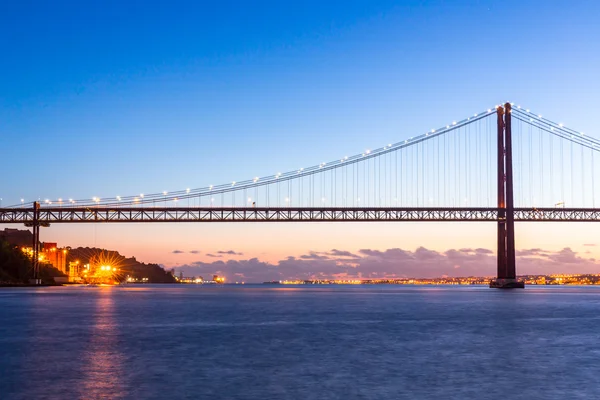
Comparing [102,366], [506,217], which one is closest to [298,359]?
[102,366]

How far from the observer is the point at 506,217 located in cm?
7125

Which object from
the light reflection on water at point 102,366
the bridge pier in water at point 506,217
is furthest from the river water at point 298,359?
the bridge pier in water at point 506,217

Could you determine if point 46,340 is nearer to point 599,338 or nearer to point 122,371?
point 122,371

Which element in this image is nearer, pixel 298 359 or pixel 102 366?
pixel 102 366

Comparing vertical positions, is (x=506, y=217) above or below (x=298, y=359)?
above

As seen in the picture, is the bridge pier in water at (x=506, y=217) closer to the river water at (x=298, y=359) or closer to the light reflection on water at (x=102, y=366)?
the river water at (x=298, y=359)

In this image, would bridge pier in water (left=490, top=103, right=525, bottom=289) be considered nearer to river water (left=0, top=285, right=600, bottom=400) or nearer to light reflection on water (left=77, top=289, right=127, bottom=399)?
river water (left=0, top=285, right=600, bottom=400)

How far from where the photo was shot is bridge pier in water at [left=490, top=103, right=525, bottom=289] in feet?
233

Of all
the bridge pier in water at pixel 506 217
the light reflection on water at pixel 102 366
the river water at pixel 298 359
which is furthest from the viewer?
the bridge pier in water at pixel 506 217

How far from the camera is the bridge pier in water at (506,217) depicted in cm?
A: 7094

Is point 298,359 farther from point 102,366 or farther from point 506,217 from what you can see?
point 506,217

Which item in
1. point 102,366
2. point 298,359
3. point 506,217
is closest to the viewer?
point 102,366

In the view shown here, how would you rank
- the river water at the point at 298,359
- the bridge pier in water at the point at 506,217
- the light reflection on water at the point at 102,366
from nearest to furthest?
1. the light reflection on water at the point at 102,366
2. the river water at the point at 298,359
3. the bridge pier in water at the point at 506,217

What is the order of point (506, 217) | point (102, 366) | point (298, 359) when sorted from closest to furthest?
point (102, 366), point (298, 359), point (506, 217)
